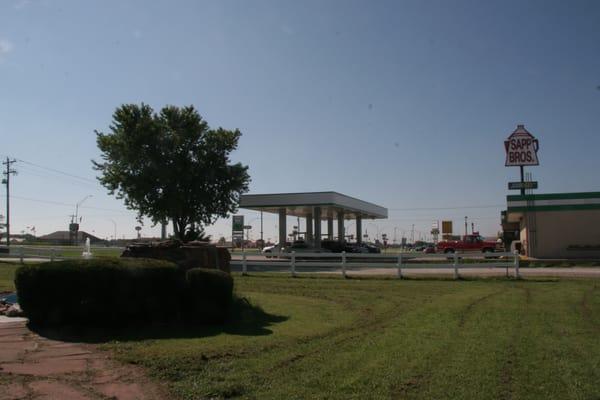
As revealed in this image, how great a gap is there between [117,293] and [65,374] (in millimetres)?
2819

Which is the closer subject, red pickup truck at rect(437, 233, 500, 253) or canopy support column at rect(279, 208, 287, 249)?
red pickup truck at rect(437, 233, 500, 253)

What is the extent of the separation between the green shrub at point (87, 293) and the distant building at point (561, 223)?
3367cm

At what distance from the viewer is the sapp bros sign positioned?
4188 centimetres

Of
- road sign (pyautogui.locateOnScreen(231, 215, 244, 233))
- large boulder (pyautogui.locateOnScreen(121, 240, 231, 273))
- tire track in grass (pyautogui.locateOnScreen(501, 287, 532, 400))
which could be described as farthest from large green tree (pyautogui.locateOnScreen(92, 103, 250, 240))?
tire track in grass (pyautogui.locateOnScreen(501, 287, 532, 400))

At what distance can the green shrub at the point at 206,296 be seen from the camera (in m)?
9.41

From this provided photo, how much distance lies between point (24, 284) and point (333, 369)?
5.51 m

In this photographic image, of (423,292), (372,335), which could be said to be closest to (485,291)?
(423,292)

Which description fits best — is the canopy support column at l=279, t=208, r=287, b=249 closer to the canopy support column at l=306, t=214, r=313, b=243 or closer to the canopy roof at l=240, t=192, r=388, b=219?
the canopy roof at l=240, t=192, r=388, b=219

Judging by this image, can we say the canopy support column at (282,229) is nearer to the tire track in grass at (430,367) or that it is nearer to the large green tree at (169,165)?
the large green tree at (169,165)

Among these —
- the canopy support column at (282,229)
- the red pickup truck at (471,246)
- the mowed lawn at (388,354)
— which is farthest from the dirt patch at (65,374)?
the red pickup truck at (471,246)

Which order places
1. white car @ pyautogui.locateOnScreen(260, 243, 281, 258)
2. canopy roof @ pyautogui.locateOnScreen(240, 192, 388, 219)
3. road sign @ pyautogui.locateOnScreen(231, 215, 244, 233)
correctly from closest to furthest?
white car @ pyautogui.locateOnScreen(260, 243, 281, 258)
road sign @ pyautogui.locateOnScreen(231, 215, 244, 233)
canopy roof @ pyautogui.locateOnScreen(240, 192, 388, 219)

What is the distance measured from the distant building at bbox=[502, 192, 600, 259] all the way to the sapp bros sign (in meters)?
4.69

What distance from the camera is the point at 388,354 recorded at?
730 centimetres

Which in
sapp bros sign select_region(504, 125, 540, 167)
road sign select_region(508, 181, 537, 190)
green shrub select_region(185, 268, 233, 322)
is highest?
sapp bros sign select_region(504, 125, 540, 167)
